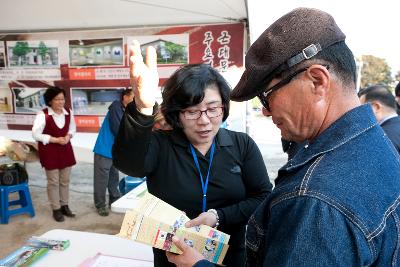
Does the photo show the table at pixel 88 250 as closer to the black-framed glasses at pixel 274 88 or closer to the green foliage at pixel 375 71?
the black-framed glasses at pixel 274 88

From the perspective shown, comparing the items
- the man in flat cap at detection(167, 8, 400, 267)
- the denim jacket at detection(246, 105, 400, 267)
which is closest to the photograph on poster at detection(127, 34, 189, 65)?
the man in flat cap at detection(167, 8, 400, 267)

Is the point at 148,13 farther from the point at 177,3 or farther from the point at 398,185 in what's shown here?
the point at 398,185

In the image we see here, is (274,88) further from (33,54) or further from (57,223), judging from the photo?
(33,54)

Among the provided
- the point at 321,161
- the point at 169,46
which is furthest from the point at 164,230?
the point at 169,46

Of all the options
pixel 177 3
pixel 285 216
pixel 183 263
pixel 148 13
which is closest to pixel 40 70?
pixel 148 13

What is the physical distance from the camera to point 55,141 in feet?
11.9

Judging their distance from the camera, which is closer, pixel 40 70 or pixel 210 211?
pixel 210 211

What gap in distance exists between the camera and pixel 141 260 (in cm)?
145

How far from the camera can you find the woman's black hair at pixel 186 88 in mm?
1259

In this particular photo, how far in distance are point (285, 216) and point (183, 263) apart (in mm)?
427

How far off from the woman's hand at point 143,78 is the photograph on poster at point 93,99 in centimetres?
350

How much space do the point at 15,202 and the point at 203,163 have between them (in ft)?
12.3

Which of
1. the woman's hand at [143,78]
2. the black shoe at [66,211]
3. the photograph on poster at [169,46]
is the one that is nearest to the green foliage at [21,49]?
the photograph on poster at [169,46]

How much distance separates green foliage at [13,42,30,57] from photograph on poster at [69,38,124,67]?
0.60 m
